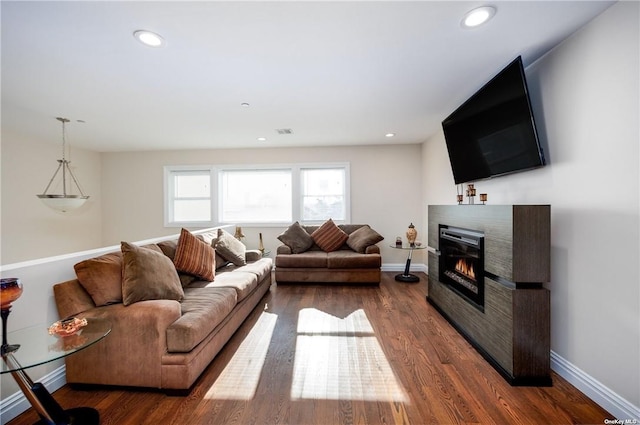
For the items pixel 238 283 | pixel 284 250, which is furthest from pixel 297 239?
pixel 238 283

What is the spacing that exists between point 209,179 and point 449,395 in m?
5.33

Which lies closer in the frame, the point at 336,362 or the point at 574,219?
the point at 574,219

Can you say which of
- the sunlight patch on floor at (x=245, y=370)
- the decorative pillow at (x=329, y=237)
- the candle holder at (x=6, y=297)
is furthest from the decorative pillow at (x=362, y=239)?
the candle holder at (x=6, y=297)

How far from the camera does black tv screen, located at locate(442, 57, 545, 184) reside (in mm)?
2049

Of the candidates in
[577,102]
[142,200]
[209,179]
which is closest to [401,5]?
[577,102]

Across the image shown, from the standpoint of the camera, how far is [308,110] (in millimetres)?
3293

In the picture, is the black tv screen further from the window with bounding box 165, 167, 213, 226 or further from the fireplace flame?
the window with bounding box 165, 167, 213, 226

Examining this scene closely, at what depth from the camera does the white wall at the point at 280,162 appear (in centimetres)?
524

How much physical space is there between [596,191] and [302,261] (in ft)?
11.5

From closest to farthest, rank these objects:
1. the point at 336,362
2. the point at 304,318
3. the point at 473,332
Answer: the point at 336,362, the point at 473,332, the point at 304,318

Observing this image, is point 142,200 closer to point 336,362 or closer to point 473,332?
point 336,362

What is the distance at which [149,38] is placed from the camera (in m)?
1.85

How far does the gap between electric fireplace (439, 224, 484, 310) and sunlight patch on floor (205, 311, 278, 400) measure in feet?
6.37

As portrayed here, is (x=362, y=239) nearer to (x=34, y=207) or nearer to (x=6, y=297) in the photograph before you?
(x=6, y=297)
